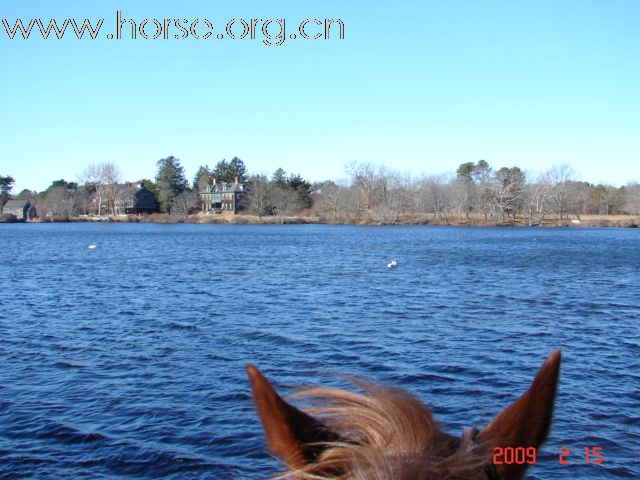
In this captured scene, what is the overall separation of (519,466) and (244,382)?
11.9 m

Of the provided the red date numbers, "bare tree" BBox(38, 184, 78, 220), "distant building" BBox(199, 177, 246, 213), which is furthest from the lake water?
"bare tree" BBox(38, 184, 78, 220)

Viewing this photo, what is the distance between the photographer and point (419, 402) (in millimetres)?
1624

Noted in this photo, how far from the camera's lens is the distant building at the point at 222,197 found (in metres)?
140

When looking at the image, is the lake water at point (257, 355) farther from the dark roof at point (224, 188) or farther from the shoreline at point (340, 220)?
the dark roof at point (224, 188)

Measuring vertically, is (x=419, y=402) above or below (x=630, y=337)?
above

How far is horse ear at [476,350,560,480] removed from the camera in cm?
147

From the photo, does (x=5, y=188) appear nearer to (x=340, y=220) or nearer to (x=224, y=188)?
(x=224, y=188)

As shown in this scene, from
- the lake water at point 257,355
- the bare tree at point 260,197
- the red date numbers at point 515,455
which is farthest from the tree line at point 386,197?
the red date numbers at point 515,455

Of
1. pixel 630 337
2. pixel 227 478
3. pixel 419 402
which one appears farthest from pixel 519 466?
pixel 630 337

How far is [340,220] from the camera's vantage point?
122m

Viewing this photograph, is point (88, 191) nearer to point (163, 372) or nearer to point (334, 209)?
point (334, 209)

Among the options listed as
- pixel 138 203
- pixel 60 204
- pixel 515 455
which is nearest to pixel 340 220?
pixel 138 203

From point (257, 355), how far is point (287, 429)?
554 inches

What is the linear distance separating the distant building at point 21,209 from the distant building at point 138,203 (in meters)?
24.9
